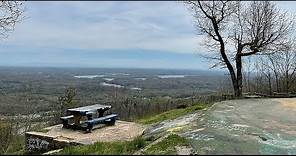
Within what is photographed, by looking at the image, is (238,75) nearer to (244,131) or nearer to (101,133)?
(101,133)

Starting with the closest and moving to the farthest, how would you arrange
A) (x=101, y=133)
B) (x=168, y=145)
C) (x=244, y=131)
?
(x=168, y=145) → (x=244, y=131) → (x=101, y=133)

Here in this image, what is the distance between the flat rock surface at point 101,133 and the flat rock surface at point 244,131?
2357 millimetres

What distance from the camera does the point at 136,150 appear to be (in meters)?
7.63

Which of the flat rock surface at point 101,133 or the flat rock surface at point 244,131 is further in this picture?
the flat rock surface at point 101,133

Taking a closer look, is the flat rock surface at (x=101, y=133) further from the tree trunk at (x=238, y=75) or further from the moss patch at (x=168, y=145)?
the tree trunk at (x=238, y=75)

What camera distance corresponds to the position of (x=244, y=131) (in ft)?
29.3

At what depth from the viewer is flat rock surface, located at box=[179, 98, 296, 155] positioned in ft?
23.9

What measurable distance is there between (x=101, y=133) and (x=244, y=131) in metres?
4.68

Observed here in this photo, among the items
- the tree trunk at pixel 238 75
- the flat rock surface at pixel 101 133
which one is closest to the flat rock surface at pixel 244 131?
the flat rock surface at pixel 101 133

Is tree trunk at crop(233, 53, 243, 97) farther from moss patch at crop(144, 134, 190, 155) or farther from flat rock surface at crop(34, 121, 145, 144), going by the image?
moss patch at crop(144, 134, 190, 155)

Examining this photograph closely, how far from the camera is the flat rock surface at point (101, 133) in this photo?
1068cm

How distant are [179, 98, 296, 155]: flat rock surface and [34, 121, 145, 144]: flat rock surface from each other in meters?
2.36

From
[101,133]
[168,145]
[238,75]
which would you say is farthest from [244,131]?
[238,75]

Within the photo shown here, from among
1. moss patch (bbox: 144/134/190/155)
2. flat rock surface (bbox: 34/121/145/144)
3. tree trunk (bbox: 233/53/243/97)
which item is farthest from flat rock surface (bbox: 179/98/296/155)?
tree trunk (bbox: 233/53/243/97)
